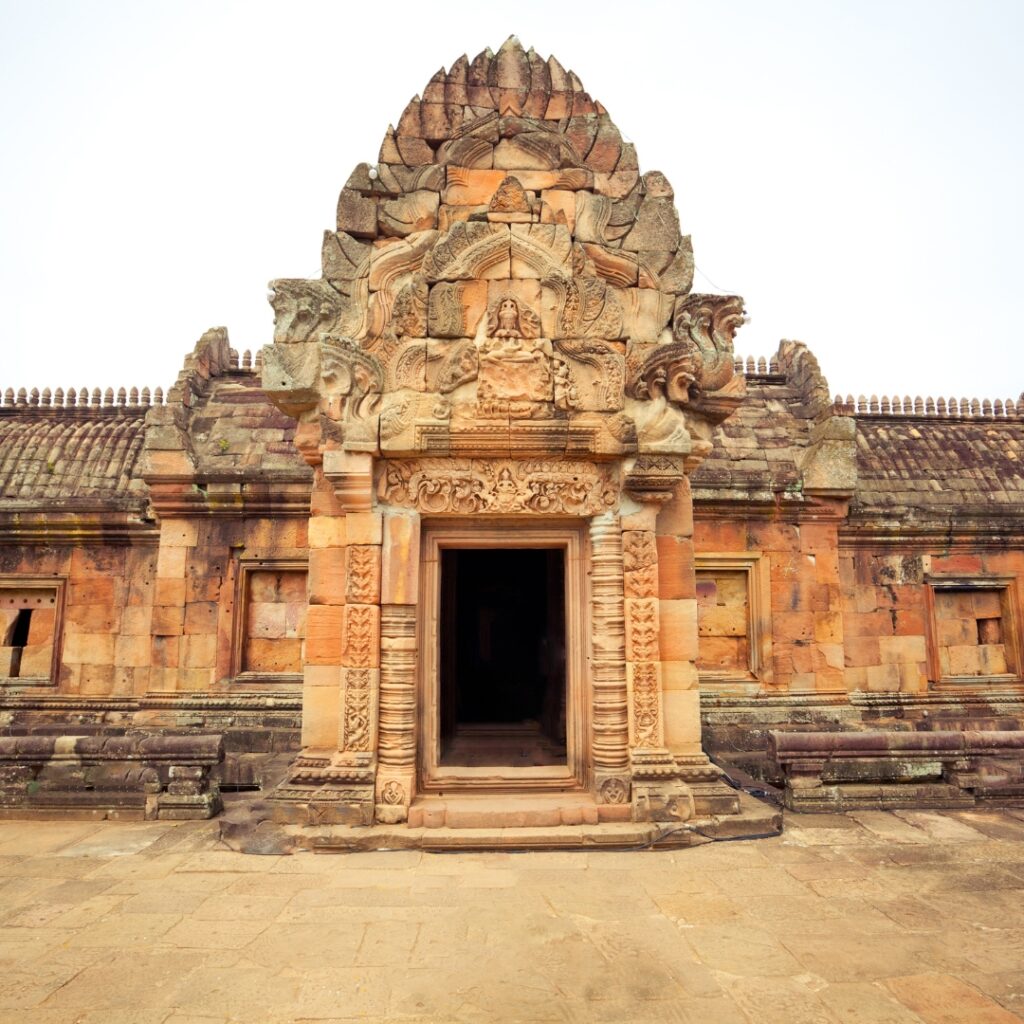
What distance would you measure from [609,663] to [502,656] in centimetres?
680

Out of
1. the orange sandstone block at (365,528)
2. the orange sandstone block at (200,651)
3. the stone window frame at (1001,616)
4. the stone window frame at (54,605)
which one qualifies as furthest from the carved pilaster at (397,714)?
the stone window frame at (1001,616)

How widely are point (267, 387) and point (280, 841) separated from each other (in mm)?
3916

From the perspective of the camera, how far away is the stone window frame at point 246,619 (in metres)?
11.5

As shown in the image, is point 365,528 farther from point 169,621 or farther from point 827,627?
point 827,627

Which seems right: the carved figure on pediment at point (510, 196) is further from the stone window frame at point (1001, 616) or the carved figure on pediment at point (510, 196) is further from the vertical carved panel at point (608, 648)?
the stone window frame at point (1001, 616)

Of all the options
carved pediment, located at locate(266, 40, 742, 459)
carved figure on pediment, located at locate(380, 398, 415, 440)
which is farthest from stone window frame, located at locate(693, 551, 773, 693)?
carved figure on pediment, located at locate(380, 398, 415, 440)

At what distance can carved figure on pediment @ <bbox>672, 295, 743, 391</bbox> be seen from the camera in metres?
7.11

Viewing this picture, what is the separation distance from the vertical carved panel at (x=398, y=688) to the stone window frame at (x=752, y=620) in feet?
19.6

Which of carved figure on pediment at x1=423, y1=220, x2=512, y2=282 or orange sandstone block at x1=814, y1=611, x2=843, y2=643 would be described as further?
orange sandstone block at x1=814, y1=611, x2=843, y2=643

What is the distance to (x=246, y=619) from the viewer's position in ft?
38.5

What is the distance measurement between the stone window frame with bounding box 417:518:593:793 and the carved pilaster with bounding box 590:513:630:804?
0.58 ft

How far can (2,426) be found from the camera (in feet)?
47.2

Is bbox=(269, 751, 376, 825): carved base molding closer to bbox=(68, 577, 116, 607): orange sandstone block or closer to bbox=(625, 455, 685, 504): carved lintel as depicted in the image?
bbox=(625, 455, 685, 504): carved lintel

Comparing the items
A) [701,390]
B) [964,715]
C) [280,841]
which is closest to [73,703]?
[280,841]
